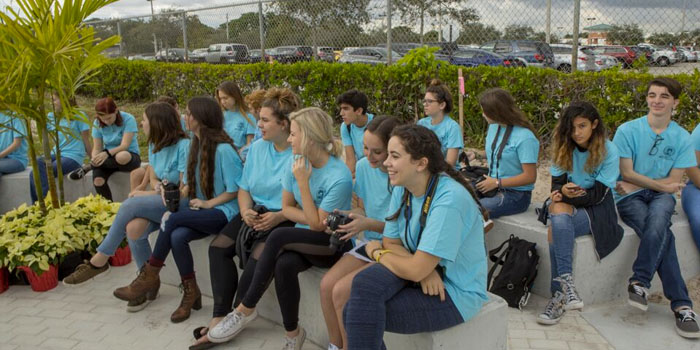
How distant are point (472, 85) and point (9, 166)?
506cm

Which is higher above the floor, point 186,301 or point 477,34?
point 477,34

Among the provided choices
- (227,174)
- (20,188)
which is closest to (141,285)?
(227,174)

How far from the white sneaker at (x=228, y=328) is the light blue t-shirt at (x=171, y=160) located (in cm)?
139

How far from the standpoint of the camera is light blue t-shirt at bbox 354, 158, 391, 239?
3.50 metres

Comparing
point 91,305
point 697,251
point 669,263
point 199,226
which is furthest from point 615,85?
point 91,305

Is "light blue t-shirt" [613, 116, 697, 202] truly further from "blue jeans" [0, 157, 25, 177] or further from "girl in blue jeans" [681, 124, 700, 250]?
"blue jeans" [0, 157, 25, 177]

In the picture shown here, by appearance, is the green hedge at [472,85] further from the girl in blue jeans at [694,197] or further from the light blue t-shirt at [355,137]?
the light blue t-shirt at [355,137]

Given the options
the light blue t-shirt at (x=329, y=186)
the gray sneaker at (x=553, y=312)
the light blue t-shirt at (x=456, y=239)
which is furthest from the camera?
the gray sneaker at (x=553, y=312)

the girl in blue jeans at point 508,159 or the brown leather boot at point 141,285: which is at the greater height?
the girl in blue jeans at point 508,159

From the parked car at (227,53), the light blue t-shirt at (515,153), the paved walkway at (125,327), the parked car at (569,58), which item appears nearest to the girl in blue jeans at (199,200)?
the paved walkway at (125,327)

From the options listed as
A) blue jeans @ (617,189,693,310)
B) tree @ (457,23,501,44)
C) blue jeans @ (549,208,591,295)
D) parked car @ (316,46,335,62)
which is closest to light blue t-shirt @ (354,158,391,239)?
blue jeans @ (549,208,591,295)

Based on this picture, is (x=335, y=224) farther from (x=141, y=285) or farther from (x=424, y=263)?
(x=141, y=285)

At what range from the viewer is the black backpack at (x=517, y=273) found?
391 cm

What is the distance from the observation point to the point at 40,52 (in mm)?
4500
